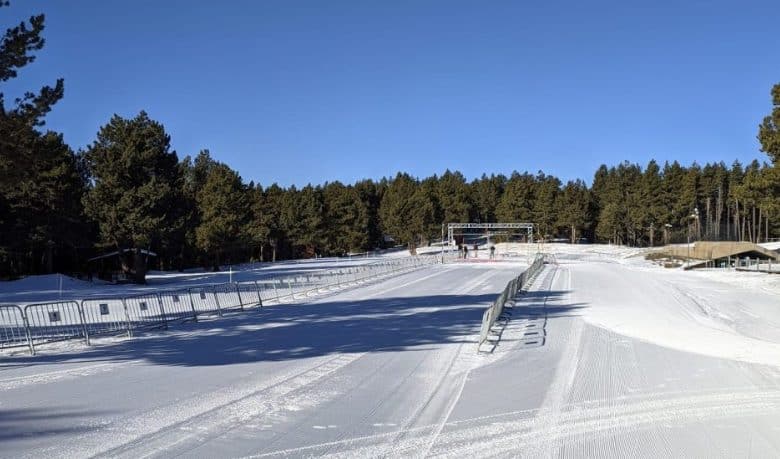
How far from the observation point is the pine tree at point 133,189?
43.2m

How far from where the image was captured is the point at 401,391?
9109 millimetres

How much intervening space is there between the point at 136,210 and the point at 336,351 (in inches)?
1362

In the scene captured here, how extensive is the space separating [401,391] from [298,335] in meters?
6.53

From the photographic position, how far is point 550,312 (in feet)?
66.5

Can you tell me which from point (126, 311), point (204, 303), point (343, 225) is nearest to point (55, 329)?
point (126, 311)

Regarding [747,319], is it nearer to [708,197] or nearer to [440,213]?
[440,213]

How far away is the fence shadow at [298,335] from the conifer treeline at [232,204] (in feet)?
27.7

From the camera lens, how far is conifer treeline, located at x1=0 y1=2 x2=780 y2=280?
37.5 meters

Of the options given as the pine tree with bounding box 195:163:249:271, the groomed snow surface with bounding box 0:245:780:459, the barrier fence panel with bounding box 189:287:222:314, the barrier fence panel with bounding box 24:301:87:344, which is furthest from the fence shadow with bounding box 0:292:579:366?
the pine tree with bounding box 195:163:249:271

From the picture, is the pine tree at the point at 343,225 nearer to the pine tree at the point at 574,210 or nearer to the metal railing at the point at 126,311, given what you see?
the pine tree at the point at 574,210

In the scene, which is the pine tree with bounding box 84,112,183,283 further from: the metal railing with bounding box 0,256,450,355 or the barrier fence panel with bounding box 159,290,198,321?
the barrier fence panel with bounding box 159,290,198,321

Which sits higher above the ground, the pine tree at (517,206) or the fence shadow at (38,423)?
the pine tree at (517,206)

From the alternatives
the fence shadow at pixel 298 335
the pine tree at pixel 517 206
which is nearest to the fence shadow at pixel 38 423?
Result: the fence shadow at pixel 298 335

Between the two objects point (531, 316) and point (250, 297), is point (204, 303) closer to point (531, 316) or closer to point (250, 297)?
point (250, 297)
